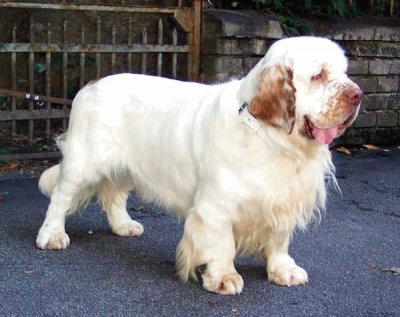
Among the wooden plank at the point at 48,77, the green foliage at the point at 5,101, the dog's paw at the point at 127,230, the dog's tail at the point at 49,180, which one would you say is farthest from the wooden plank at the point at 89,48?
the dog's paw at the point at 127,230

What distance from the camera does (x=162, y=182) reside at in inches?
169

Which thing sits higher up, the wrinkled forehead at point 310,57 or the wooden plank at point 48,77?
the wrinkled forehead at point 310,57

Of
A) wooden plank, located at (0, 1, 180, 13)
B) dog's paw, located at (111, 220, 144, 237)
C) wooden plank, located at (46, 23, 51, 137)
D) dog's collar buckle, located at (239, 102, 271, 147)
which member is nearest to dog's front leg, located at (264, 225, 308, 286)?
dog's collar buckle, located at (239, 102, 271, 147)

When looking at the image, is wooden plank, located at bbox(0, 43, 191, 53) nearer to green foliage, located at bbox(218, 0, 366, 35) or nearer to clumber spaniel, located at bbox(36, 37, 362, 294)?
green foliage, located at bbox(218, 0, 366, 35)

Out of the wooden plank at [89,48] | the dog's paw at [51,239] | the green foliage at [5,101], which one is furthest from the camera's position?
the green foliage at [5,101]

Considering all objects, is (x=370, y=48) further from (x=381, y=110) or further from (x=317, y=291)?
(x=317, y=291)

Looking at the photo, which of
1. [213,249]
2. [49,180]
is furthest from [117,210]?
[213,249]

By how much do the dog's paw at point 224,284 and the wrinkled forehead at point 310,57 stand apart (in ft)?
3.74

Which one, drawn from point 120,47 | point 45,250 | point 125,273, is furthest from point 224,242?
point 120,47

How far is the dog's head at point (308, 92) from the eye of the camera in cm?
343

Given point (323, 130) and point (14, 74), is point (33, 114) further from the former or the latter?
point (323, 130)

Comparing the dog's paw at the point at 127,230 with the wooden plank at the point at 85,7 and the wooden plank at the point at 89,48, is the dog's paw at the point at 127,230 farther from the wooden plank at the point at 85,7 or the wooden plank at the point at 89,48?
the wooden plank at the point at 85,7

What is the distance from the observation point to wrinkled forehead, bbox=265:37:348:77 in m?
3.45

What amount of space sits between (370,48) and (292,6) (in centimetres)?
101
